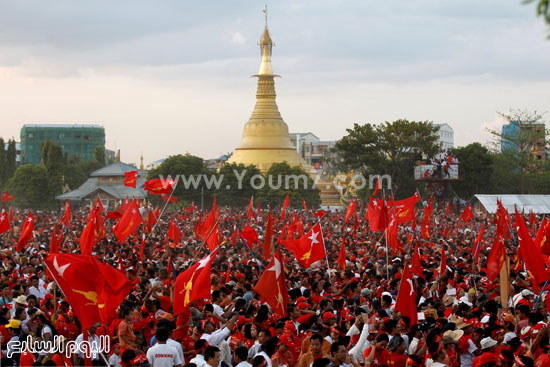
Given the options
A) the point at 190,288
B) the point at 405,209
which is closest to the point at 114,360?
the point at 190,288

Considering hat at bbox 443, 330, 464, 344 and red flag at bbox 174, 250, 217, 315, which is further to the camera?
red flag at bbox 174, 250, 217, 315

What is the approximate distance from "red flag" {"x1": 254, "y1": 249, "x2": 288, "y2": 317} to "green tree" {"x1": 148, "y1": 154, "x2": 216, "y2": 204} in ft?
170

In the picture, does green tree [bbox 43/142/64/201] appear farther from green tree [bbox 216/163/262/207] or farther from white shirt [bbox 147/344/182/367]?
white shirt [bbox 147/344/182/367]

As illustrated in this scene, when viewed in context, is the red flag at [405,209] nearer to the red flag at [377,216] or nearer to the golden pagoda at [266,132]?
the red flag at [377,216]

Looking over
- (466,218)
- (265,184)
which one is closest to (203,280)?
(466,218)

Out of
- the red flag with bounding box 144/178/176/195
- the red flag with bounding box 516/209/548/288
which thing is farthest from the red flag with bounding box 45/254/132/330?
the red flag with bounding box 144/178/176/195

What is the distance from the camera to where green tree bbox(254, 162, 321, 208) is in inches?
2574

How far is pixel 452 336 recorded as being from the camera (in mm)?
8727

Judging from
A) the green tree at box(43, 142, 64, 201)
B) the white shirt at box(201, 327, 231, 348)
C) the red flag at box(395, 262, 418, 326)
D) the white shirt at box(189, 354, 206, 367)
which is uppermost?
the green tree at box(43, 142, 64, 201)

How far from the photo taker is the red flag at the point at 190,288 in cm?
1044

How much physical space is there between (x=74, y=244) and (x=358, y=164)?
121ft

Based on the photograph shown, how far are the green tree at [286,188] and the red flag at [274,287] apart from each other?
53747mm

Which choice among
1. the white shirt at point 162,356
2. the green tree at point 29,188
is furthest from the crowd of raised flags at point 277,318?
the green tree at point 29,188

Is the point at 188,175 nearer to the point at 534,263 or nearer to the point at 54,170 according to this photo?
the point at 54,170
